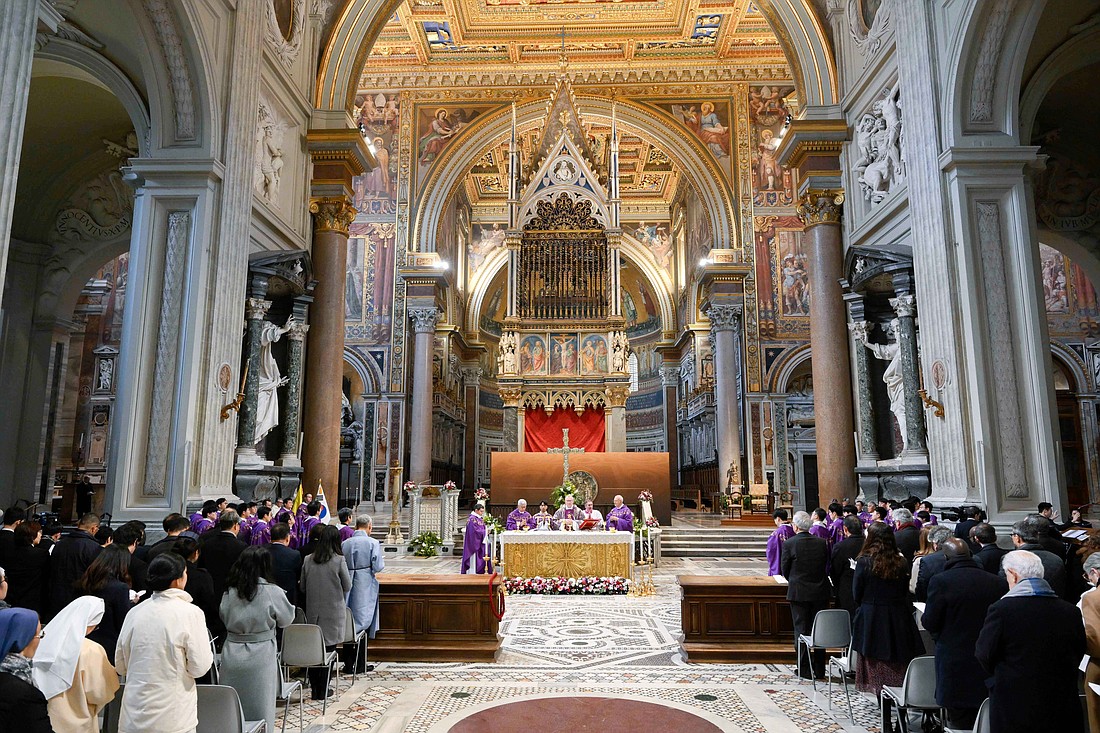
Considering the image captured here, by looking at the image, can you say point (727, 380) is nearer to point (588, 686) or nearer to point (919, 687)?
point (588, 686)

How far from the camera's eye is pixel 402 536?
1638 centimetres

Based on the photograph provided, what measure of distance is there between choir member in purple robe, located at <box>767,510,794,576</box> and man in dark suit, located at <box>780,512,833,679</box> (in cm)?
125

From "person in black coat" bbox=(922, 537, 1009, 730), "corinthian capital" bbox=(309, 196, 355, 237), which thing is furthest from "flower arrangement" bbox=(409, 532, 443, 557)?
"person in black coat" bbox=(922, 537, 1009, 730)

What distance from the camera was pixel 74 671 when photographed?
9.91 feet

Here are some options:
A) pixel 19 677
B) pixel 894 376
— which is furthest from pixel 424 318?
pixel 19 677

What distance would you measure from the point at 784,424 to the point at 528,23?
13.6 meters

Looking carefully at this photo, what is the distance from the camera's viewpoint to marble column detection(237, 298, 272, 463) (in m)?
10.1

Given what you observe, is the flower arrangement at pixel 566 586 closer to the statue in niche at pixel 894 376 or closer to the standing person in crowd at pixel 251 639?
the statue in niche at pixel 894 376

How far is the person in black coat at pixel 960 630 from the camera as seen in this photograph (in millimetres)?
3979

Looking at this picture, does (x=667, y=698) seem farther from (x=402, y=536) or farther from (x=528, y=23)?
(x=528, y=23)

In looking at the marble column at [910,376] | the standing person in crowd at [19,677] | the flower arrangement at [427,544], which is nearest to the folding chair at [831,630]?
the marble column at [910,376]

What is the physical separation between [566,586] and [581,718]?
229 inches

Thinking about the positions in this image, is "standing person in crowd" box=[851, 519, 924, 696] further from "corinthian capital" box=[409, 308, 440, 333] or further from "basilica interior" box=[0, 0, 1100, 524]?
"corinthian capital" box=[409, 308, 440, 333]

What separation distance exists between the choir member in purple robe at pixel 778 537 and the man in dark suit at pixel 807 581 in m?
1.25
